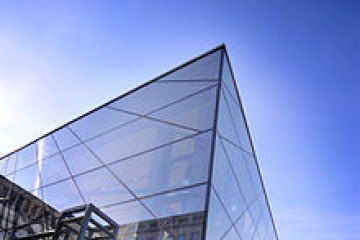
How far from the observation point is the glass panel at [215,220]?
6863 mm

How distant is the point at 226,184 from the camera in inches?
329

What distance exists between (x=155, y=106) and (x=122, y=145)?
4.61ft

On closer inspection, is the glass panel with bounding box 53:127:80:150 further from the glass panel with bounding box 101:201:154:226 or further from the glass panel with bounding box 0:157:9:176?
the glass panel with bounding box 101:201:154:226

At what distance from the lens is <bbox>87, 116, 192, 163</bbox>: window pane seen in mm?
8750

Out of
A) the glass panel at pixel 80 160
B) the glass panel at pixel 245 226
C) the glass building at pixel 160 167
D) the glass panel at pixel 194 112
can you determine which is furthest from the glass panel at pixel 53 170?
the glass panel at pixel 245 226

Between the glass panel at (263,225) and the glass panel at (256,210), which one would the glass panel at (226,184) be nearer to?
the glass panel at (256,210)

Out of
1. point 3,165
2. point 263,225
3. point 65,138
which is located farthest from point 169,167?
point 3,165

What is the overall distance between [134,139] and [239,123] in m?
3.28

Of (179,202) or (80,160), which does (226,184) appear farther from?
(80,160)

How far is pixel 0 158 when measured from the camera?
16.6 m

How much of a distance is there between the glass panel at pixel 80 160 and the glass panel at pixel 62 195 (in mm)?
464

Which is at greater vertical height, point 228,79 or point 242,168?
point 228,79

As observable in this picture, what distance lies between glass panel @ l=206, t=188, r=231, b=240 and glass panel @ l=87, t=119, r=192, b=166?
1761 mm

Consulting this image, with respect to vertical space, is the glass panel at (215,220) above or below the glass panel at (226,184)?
below
